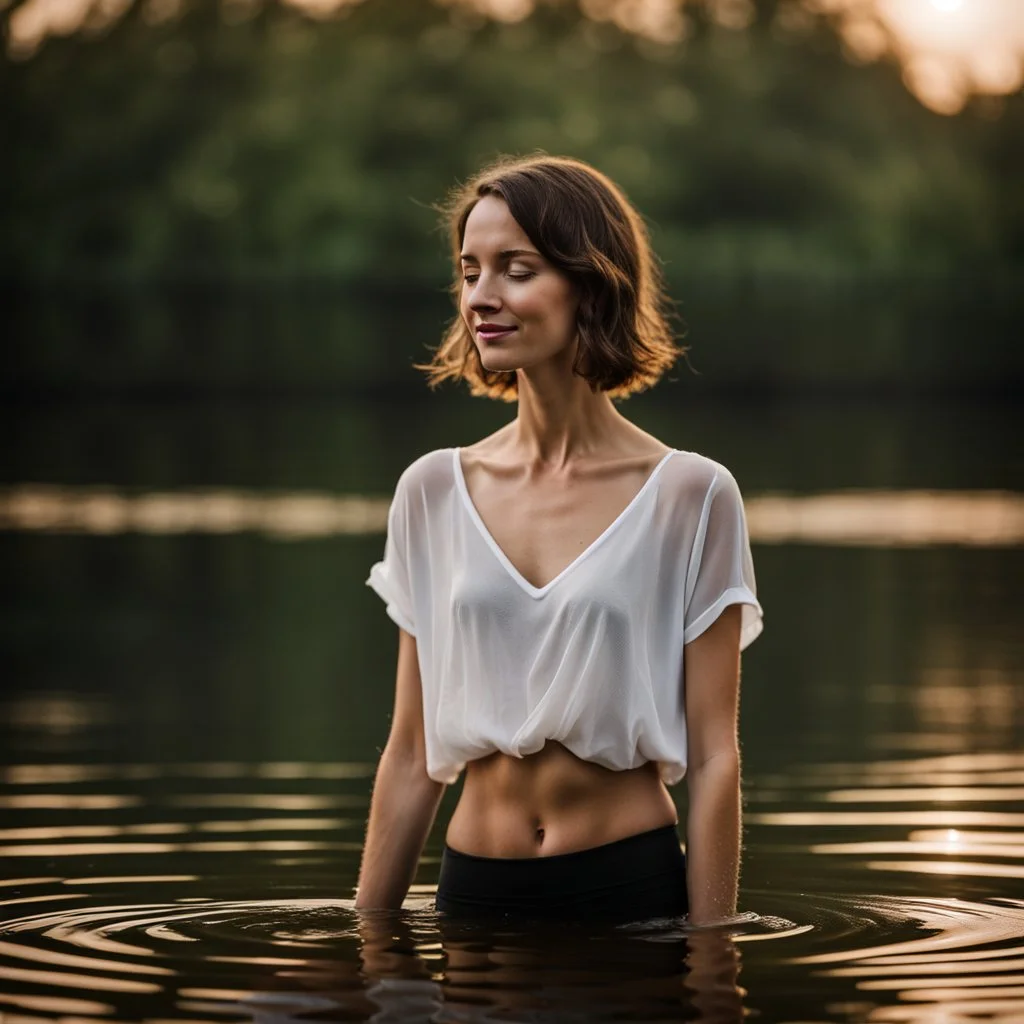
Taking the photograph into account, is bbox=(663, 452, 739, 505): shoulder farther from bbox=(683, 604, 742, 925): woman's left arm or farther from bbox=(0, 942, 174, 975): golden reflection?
bbox=(0, 942, 174, 975): golden reflection

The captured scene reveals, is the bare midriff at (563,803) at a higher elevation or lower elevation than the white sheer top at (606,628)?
lower

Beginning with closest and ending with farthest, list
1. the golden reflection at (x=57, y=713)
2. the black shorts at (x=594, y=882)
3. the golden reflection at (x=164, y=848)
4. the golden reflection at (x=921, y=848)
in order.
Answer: the black shorts at (x=594, y=882) → the golden reflection at (x=921, y=848) → the golden reflection at (x=164, y=848) → the golden reflection at (x=57, y=713)

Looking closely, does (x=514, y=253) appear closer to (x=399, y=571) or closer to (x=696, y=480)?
(x=696, y=480)

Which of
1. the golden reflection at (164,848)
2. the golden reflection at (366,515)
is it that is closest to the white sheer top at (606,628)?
the golden reflection at (164,848)

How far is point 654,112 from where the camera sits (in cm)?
13725

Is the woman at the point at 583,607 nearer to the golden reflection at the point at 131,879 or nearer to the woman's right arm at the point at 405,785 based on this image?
the woman's right arm at the point at 405,785

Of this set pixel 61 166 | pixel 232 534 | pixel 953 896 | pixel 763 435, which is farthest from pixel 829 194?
pixel 953 896

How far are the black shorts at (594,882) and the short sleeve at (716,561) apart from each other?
1.37 feet

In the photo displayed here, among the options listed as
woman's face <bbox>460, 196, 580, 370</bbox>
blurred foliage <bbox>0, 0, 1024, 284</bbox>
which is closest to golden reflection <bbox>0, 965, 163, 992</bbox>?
woman's face <bbox>460, 196, 580, 370</bbox>

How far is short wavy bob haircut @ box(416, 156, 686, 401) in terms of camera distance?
15.3ft

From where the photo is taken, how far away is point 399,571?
509cm

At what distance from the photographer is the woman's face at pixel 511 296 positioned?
470cm

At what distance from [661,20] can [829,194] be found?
26.9 meters

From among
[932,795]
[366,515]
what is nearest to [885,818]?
[932,795]
